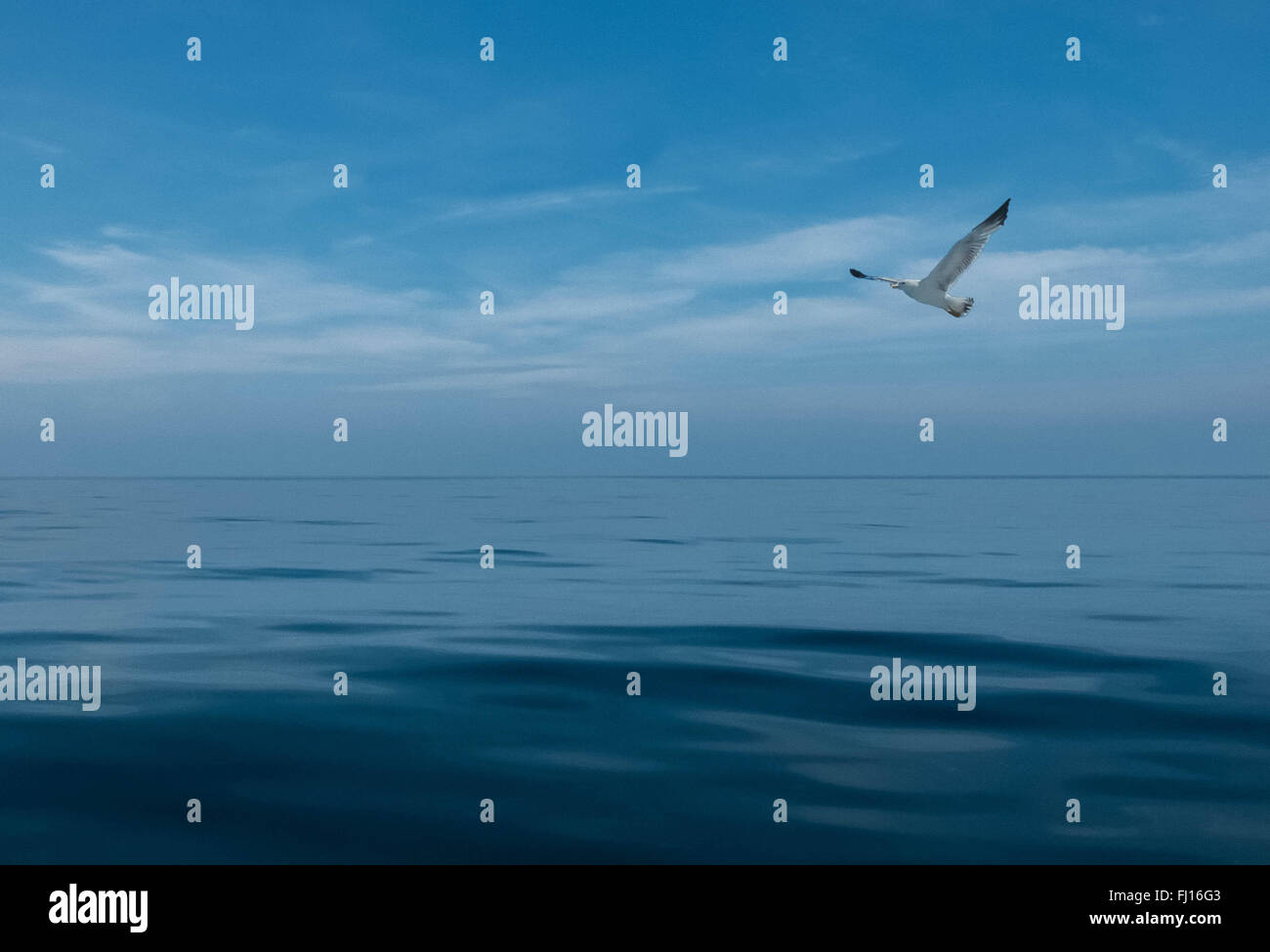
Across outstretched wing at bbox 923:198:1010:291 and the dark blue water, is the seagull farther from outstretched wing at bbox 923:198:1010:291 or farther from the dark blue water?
the dark blue water

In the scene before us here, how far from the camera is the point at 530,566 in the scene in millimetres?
35531

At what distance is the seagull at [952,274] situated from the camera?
19.2m

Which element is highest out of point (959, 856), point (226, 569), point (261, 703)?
point (226, 569)

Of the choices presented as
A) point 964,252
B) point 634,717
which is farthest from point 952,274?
point 634,717

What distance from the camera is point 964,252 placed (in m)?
19.3

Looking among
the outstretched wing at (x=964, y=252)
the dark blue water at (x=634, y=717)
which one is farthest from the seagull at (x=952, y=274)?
the dark blue water at (x=634, y=717)

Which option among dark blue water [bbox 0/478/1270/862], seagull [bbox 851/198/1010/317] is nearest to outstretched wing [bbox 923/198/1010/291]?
seagull [bbox 851/198/1010/317]

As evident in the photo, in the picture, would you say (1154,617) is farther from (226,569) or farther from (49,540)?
(49,540)

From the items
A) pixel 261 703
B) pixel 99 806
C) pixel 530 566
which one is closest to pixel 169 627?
pixel 261 703

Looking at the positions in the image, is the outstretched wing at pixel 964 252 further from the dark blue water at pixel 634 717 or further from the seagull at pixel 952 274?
the dark blue water at pixel 634 717

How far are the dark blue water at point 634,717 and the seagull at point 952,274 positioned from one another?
6823 mm

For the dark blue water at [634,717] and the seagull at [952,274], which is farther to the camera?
the seagull at [952,274]

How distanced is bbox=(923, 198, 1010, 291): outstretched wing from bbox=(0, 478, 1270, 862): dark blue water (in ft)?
24.0

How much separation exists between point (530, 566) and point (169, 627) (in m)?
14.1
